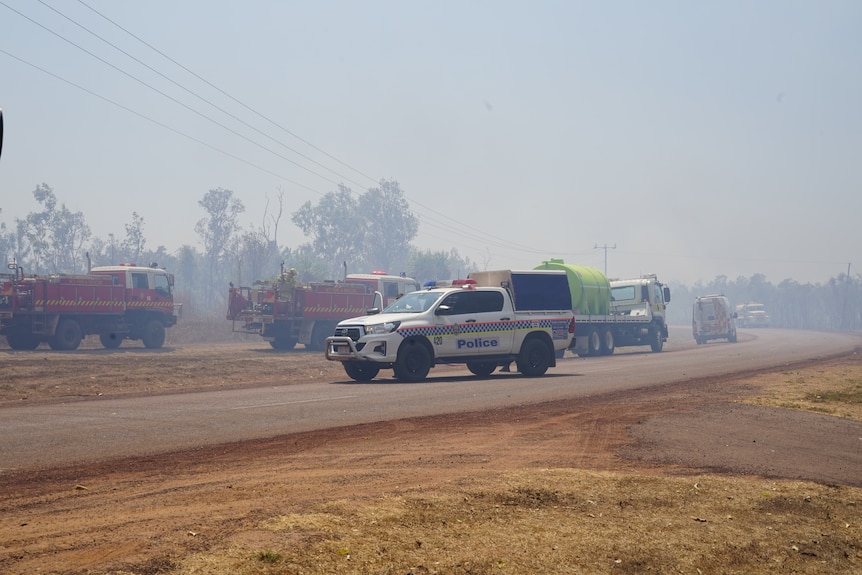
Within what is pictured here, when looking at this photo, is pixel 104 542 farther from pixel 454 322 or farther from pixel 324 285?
pixel 324 285

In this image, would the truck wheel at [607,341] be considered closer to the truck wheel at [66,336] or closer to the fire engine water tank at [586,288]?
the fire engine water tank at [586,288]

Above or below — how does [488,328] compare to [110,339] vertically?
above

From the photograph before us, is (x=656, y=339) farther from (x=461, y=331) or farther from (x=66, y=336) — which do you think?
(x=66, y=336)

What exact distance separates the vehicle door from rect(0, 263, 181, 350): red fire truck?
744 inches

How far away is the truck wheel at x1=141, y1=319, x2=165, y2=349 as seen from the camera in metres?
36.3

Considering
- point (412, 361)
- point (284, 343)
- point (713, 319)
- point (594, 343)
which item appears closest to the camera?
point (412, 361)

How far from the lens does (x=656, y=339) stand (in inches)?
1609

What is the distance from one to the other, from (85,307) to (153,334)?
3.59m

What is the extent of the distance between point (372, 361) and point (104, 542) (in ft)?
45.5

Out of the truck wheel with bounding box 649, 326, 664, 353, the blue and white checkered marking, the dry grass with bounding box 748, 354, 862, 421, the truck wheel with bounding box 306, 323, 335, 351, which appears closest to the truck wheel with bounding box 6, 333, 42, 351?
the truck wheel with bounding box 306, 323, 335, 351

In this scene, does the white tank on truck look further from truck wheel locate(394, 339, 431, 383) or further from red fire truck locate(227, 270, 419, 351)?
truck wheel locate(394, 339, 431, 383)

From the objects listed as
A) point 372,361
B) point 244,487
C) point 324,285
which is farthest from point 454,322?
point 324,285

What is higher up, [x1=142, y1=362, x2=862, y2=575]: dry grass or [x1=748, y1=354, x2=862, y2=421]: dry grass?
[x1=748, y1=354, x2=862, y2=421]: dry grass

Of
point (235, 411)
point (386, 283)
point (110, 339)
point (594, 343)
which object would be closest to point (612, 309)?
point (594, 343)
